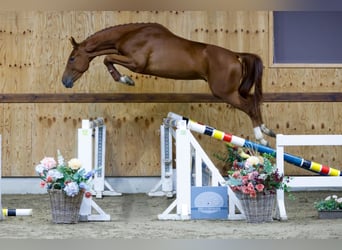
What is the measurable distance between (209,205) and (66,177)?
1023mm

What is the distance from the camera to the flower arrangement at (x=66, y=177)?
3500mm

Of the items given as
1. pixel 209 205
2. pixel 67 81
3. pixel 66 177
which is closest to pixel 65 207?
pixel 66 177

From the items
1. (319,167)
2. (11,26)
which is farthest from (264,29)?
(11,26)

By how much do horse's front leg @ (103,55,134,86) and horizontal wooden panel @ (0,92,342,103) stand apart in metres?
0.60

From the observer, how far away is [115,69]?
523 cm

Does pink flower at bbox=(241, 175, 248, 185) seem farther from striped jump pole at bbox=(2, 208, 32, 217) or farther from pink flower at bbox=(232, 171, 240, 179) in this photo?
striped jump pole at bbox=(2, 208, 32, 217)

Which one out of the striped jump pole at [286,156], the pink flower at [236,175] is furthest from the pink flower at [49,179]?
the pink flower at [236,175]

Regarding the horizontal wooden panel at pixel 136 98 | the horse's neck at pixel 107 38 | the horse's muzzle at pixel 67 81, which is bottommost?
the horizontal wooden panel at pixel 136 98

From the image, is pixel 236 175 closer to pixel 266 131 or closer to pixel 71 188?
pixel 71 188

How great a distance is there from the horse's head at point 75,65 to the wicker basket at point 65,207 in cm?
204

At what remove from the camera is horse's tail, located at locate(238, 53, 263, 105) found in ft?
17.3

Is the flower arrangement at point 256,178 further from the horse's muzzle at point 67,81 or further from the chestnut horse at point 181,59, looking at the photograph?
the horse's muzzle at point 67,81

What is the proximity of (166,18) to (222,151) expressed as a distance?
1485 millimetres

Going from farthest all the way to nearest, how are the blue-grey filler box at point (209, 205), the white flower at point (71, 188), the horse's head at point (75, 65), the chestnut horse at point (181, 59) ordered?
the horse's head at point (75, 65) → the chestnut horse at point (181, 59) → the blue-grey filler box at point (209, 205) → the white flower at point (71, 188)
